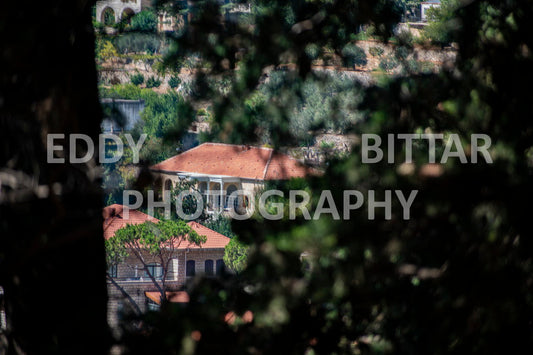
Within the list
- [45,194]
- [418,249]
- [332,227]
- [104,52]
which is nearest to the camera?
[332,227]

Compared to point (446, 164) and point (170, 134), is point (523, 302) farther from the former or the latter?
point (170, 134)

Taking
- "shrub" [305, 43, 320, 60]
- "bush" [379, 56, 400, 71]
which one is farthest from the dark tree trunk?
"bush" [379, 56, 400, 71]

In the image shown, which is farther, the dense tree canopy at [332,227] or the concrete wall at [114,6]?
the concrete wall at [114,6]

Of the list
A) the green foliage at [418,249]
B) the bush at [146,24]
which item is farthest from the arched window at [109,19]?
the green foliage at [418,249]

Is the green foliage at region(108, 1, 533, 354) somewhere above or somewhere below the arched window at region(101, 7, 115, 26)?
below

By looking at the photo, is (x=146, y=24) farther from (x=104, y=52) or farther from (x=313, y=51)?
(x=313, y=51)

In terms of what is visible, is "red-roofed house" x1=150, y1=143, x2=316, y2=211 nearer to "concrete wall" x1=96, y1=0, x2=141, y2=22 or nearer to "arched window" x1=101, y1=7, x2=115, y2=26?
"concrete wall" x1=96, y1=0, x2=141, y2=22

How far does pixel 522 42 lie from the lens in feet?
7.68

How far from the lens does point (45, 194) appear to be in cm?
226

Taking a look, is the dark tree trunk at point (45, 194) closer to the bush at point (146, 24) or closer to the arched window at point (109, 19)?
the bush at point (146, 24)

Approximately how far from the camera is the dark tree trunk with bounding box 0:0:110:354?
2.36 meters

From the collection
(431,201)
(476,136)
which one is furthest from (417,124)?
(431,201)

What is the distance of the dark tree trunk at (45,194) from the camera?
236 cm

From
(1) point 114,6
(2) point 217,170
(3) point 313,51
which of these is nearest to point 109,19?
(1) point 114,6
